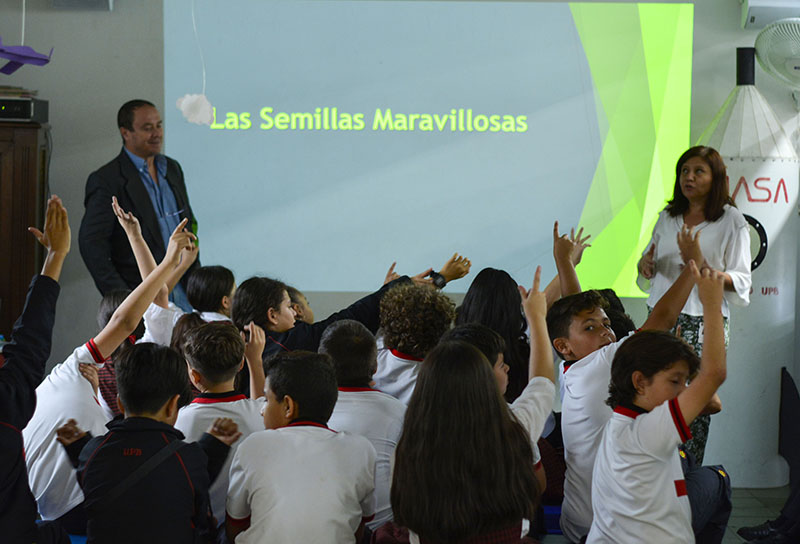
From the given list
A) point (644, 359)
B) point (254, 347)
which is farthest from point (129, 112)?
point (644, 359)

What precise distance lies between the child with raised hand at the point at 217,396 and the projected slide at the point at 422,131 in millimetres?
2569

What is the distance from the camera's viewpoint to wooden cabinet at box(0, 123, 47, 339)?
4.31 metres

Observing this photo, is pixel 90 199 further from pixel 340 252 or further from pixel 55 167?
pixel 340 252

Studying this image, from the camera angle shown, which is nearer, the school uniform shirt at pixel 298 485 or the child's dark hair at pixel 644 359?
the school uniform shirt at pixel 298 485

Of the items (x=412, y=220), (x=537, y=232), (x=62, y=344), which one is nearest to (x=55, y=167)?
(x=62, y=344)

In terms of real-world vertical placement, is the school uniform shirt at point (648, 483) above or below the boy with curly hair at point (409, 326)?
below

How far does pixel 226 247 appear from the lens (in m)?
4.83

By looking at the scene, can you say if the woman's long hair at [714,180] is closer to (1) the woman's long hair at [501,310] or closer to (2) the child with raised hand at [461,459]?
(1) the woman's long hair at [501,310]

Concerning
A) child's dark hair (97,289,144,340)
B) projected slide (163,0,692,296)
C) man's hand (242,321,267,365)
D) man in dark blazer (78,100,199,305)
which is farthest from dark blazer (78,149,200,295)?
man's hand (242,321,267,365)

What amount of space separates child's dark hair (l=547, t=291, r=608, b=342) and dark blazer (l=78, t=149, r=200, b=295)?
2292 millimetres

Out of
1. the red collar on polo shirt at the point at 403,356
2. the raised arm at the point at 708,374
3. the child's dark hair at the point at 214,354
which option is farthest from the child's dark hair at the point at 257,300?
the raised arm at the point at 708,374

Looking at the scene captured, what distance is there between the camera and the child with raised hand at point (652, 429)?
6.44 feet

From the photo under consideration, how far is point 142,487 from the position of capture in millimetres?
1893

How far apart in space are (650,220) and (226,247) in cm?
233
